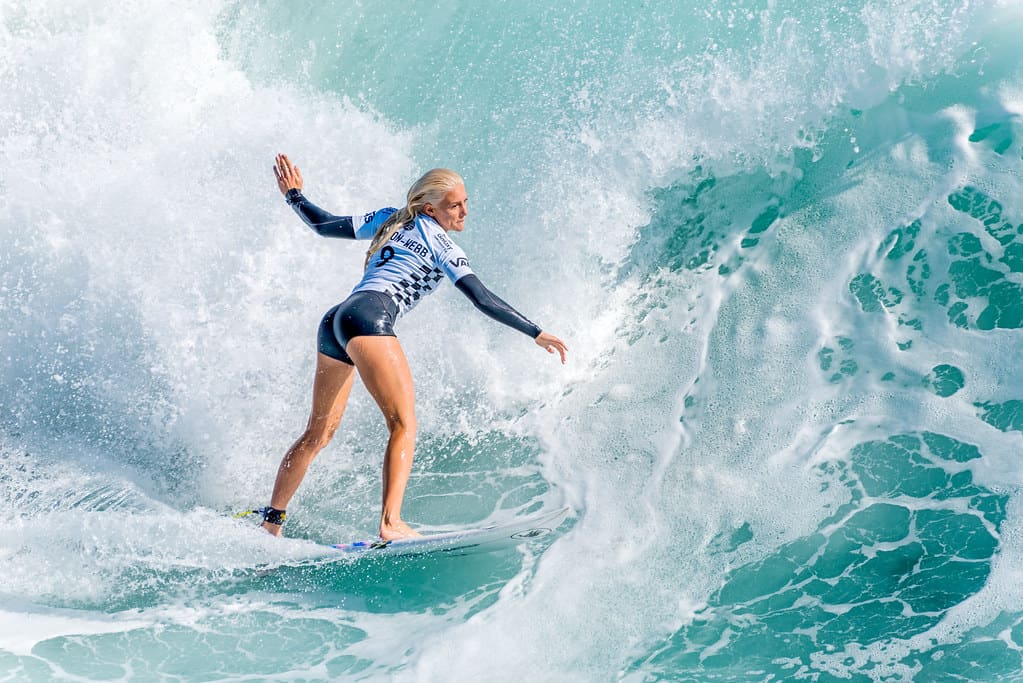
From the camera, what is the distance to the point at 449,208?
472 centimetres

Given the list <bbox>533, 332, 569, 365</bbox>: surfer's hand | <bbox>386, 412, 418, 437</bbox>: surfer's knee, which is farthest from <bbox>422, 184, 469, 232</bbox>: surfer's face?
<bbox>386, 412, 418, 437</bbox>: surfer's knee

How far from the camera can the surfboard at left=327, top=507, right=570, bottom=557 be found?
4531 mm

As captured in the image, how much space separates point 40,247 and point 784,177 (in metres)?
5.55

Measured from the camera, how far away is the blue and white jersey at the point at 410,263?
4.67m

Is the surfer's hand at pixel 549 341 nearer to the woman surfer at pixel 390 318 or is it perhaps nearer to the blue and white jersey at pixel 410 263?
A: the woman surfer at pixel 390 318

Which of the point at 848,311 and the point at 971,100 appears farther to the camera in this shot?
the point at 971,100

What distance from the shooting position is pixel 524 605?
4746mm

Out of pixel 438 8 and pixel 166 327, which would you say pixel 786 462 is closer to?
pixel 166 327

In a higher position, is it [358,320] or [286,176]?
[286,176]

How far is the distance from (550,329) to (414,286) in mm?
1930

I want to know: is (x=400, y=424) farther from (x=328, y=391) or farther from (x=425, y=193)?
(x=425, y=193)

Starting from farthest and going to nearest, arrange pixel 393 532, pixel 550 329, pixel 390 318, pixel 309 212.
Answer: pixel 550 329 → pixel 309 212 → pixel 390 318 → pixel 393 532

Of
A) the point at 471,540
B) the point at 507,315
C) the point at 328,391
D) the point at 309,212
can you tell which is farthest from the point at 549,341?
the point at 309,212

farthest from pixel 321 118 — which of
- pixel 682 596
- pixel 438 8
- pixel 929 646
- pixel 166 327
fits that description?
pixel 929 646
